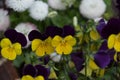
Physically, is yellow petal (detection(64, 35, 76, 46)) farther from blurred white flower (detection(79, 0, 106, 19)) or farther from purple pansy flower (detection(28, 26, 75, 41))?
blurred white flower (detection(79, 0, 106, 19))

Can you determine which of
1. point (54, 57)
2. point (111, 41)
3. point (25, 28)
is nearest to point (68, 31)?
point (111, 41)

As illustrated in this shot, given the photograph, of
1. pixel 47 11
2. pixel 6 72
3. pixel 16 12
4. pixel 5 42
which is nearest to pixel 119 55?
pixel 5 42

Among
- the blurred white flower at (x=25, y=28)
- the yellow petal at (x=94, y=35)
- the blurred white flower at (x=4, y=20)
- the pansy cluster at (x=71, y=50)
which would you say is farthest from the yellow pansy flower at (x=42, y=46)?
the blurred white flower at (x=4, y=20)

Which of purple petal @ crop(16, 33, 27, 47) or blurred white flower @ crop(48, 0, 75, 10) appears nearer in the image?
purple petal @ crop(16, 33, 27, 47)

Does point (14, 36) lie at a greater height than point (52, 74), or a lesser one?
greater

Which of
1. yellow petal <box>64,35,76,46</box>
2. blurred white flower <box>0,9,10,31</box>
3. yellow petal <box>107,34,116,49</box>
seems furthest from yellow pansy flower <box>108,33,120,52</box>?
blurred white flower <box>0,9,10,31</box>

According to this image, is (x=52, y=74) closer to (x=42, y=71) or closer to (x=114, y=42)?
(x=42, y=71)

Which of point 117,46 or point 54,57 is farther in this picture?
point 54,57
